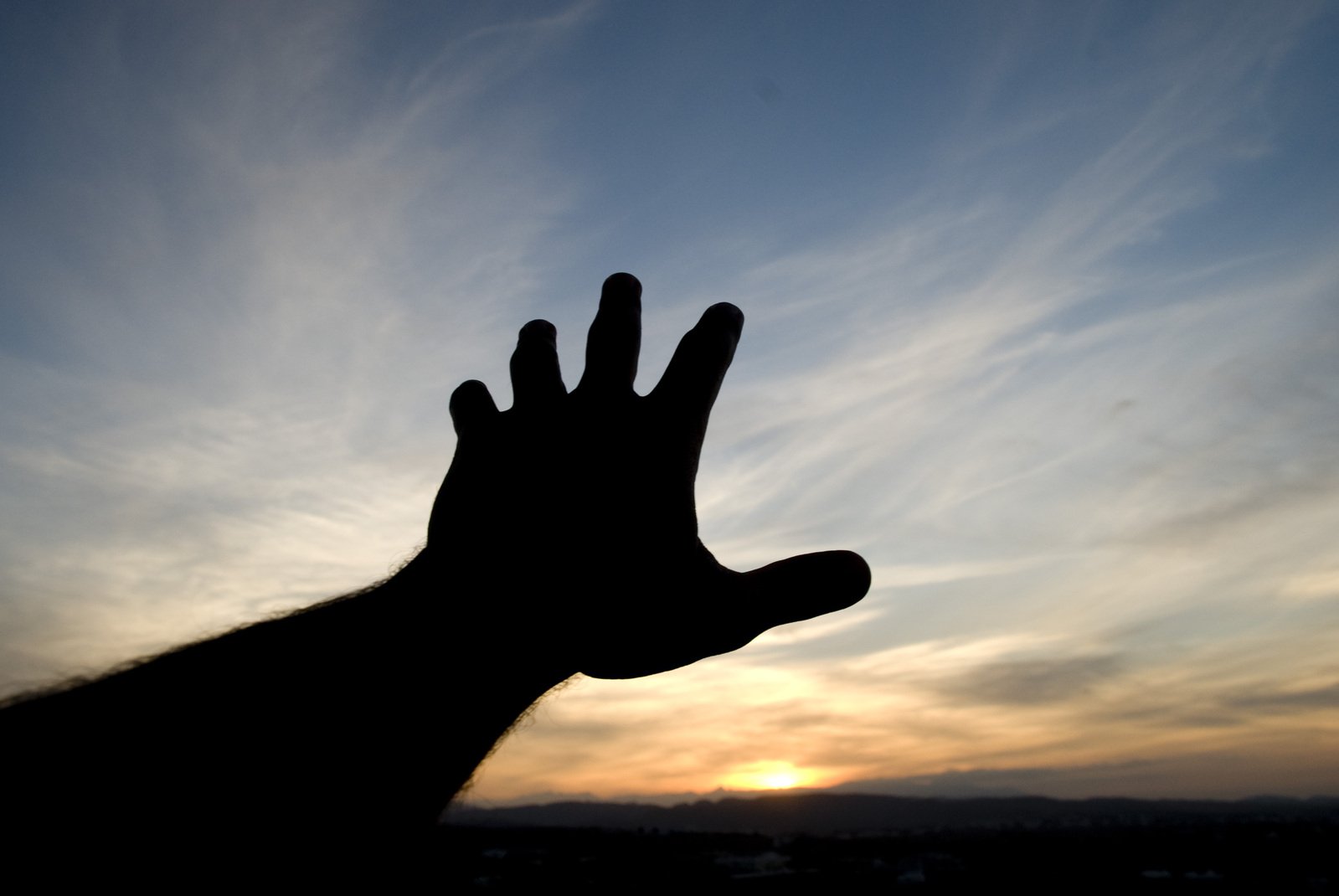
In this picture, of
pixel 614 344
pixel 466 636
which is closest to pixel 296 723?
pixel 466 636

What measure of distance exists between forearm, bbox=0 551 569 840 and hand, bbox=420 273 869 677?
0.16m

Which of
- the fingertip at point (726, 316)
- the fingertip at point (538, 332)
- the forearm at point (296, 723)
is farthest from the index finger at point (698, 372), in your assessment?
the forearm at point (296, 723)

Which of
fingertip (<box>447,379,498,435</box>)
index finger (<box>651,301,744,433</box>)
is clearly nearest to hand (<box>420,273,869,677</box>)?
index finger (<box>651,301,744,433</box>)

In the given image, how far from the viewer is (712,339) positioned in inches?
93.4

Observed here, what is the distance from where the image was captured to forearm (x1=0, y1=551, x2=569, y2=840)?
166 cm

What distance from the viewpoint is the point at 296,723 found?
73.5 inches

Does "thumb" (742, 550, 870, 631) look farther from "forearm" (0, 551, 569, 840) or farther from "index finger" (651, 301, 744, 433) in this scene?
"forearm" (0, 551, 569, 840)

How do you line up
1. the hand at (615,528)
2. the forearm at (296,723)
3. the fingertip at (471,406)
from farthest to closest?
1. the fingertip at (471,406)
2. the hand at (615,528)
3. the forearm at (296,723)

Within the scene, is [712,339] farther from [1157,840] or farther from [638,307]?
[1157,840]

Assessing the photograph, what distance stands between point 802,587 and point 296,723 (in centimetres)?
141

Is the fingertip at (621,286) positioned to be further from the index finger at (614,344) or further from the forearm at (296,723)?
the forearm at (296,723)

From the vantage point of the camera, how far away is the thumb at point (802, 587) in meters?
2.42

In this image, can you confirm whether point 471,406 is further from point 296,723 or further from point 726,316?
point 296,723

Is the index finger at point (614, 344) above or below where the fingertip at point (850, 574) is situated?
above
